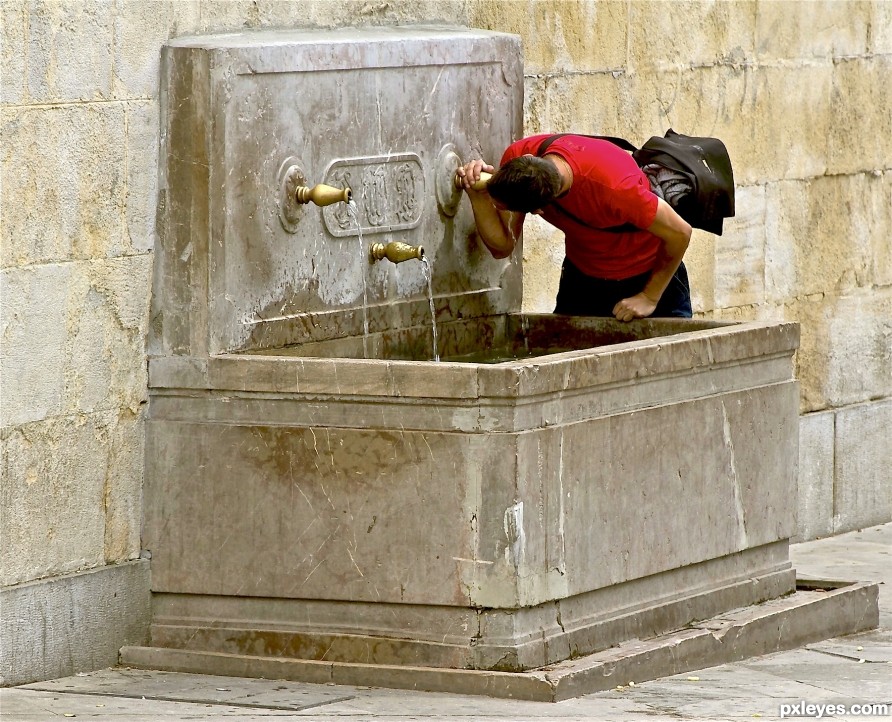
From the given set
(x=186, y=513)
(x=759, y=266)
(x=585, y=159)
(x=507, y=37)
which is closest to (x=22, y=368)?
(x=186, y=513)

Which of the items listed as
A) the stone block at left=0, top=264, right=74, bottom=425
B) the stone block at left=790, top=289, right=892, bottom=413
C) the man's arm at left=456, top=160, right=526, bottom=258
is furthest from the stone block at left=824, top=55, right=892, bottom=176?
the stone block at left=0, top=264, right=74, bottom=425

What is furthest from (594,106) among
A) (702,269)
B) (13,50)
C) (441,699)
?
(441,699)

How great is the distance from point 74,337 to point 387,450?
0.99 meters

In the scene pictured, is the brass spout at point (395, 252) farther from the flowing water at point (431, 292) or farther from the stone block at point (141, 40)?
the stone block at point (141, 40)

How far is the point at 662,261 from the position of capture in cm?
731

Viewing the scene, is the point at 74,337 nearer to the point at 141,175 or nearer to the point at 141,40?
the point at 141,175

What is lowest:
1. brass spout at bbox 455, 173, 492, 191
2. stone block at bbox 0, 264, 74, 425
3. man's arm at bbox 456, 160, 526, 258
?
stone block at bbox 0, 264, 74, 425

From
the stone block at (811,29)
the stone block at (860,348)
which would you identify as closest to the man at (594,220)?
the stone block at (811,29)

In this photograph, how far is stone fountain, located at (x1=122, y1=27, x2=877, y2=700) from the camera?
6137mm

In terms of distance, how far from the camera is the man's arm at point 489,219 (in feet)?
24.5

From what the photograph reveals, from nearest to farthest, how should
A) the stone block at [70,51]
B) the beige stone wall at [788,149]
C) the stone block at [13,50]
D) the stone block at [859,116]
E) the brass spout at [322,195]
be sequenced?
the stone block at [13,50] < the stone block at [70,51] < the brass spout at [322,195] < the beige stone wall at [788,149] < the stone block at [859,116]

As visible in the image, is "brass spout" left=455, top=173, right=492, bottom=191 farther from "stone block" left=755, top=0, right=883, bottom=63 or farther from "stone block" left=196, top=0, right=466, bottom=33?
"stone block" left=755, top=0, right=883, bottom=63

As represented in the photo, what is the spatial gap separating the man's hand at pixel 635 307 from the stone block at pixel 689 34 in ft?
5.42

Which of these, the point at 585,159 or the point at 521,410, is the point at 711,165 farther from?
the point at 521,410
